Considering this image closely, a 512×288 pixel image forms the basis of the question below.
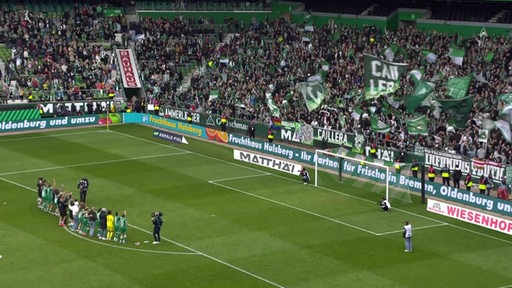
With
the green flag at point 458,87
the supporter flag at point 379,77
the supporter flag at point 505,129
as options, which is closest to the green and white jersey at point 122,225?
the supporter flag at point 505,129

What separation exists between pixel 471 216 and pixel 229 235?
39.5 feet

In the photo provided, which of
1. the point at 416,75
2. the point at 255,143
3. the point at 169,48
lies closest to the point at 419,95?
the point at 416,75

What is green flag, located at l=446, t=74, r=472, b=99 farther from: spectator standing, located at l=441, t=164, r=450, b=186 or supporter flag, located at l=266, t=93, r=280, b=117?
supporter flag, located at l=266, t=93, r=280, b=117

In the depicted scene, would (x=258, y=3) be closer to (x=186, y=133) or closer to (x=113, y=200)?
(x=186, y=133)

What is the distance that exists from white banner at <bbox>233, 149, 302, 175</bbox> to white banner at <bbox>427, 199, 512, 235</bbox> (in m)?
10.8

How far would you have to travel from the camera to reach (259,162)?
62969 mm

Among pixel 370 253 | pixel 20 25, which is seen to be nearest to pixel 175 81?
pixel 20 25

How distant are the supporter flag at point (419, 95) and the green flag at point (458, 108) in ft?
7.86

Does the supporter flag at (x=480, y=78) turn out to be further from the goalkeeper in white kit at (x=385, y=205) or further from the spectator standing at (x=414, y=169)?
the goalkeeper in white kit at (x=385, y=205)

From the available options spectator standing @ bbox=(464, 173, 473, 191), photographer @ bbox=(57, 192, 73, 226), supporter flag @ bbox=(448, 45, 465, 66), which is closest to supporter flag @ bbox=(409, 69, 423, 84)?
supporter flag @ bbox=(448, 45, 465, 66)

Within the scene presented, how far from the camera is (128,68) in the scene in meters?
87.6

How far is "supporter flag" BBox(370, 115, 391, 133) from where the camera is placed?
65.6 m

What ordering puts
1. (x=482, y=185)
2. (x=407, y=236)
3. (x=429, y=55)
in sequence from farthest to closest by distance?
(x=429, y=55) → (x=482, y=185) → (x=407, y=236)

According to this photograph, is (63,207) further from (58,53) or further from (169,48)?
(169,48)
